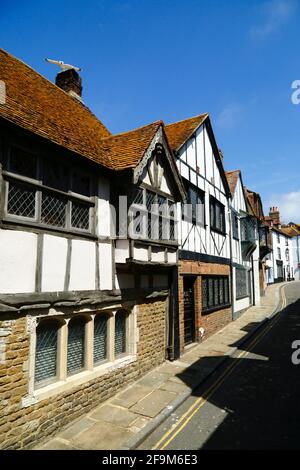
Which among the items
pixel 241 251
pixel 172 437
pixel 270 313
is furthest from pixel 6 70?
pixel 270 313

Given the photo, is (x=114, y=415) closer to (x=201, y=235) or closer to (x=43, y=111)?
(x=43, y=111)

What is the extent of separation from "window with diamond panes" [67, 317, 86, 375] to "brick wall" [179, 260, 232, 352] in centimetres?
462

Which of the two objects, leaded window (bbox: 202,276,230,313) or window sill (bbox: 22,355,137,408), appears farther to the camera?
leaded window (bbox: 202,276,230,313)

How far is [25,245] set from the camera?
18.0 feet

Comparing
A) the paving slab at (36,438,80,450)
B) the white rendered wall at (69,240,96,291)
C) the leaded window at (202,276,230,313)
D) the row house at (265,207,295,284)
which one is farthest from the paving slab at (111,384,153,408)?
the row house at (265,207,295,284)

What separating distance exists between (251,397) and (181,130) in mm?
10401

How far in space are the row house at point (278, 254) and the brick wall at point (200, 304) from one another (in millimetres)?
30157

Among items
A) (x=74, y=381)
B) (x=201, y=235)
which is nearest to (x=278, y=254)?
(x=201, y=235)

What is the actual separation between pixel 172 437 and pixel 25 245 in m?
4.67

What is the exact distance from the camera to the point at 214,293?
46.9ft

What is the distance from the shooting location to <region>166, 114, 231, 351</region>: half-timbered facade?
461 inches

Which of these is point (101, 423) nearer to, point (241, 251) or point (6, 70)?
point (6, 70)

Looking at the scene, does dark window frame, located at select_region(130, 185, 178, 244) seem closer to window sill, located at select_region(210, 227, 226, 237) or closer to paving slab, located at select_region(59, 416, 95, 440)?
paving slab, located at select_region(59, 416, 95, 440)

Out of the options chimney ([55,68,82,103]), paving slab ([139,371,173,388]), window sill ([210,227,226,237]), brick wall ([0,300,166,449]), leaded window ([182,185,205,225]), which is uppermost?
chimney ([55,68,82,103])
